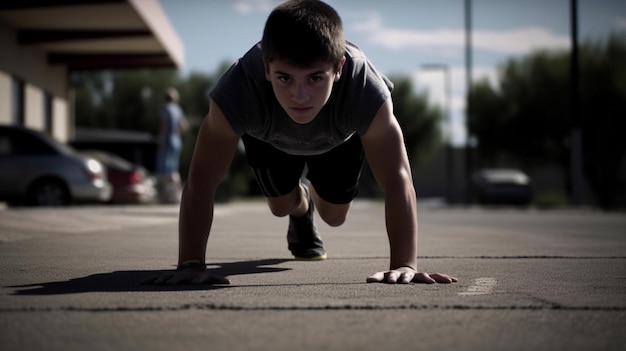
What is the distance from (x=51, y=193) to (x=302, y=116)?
39.9 ft

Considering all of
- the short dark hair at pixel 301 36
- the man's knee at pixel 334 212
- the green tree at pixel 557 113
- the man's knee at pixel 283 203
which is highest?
the green tree at pixel 557 113

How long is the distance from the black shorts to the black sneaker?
0.32m

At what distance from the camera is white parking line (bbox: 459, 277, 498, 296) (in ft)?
10.8

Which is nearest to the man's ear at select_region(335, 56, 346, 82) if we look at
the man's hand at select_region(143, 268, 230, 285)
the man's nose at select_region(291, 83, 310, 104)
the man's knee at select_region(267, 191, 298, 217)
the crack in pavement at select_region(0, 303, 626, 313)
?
the man's nose at select_region(291, 83, 310, 104)

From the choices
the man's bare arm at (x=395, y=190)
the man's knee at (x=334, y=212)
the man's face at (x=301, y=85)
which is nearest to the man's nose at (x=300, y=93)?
the man's face at (x=301, y=85)

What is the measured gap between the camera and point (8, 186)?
14.2 m

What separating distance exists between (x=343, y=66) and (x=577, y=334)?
1.77 meters

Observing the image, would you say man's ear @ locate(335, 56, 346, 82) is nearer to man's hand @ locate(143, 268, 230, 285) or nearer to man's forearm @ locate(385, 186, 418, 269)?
man's forearm @ locate(385, 186, 418, 269)

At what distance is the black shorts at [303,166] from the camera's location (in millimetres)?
4730

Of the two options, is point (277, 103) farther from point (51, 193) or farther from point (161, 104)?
point (161, 104)

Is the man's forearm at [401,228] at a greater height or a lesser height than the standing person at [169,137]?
lesser

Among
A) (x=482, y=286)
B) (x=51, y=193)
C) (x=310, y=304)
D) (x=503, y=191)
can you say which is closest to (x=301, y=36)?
(x=310, y=304)

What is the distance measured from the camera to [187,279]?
352 cm

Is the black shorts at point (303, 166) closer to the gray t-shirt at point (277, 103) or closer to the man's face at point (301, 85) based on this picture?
the gray t-shirt at point (277, 103)
